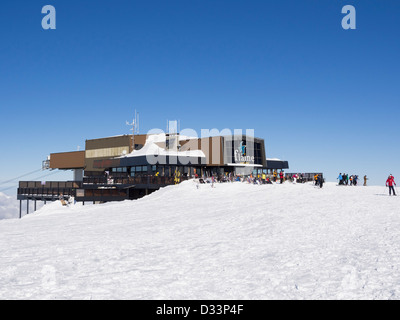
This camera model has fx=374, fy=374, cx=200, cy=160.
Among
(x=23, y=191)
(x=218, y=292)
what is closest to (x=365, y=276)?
(x=218, y=292)

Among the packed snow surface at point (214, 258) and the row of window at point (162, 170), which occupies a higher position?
the row of window at point (162, 170)

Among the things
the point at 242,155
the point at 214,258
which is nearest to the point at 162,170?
the point at 242,155

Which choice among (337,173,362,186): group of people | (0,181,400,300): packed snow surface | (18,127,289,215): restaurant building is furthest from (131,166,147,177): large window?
(0,181,400,300): packed snow surface

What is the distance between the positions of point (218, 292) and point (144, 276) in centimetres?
182

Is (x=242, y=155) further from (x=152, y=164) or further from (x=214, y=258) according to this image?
(x=214, y=258)

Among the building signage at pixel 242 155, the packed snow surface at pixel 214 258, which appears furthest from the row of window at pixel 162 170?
the packed snow surface at pixel 214 258

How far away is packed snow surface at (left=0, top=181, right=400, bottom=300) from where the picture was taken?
22.5 ft

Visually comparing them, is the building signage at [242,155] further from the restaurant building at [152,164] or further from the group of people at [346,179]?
the group of people at [346,179]

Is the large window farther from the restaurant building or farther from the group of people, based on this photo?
the group of people

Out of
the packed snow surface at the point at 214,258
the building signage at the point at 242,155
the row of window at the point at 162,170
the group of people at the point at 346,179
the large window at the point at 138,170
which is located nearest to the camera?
the packed snow surface at the point at 214,258

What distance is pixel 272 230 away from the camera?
12.7m

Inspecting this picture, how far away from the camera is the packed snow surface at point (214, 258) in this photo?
685 cm

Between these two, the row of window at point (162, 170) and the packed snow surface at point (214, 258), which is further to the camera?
the row of window at point (162, 170)
